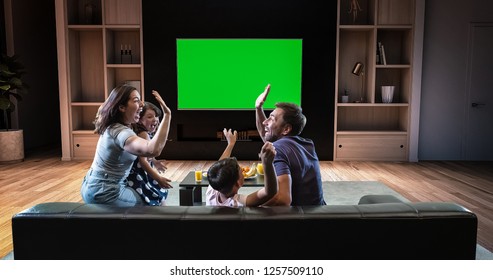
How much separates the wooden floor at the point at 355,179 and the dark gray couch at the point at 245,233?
5.36 ft

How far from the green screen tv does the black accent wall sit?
0.10m

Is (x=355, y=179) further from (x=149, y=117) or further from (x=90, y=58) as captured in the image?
(x=90, y=58)

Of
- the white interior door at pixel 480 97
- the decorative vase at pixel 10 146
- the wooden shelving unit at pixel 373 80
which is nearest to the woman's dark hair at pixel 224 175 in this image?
the wooden shelving unit at pixel 373 80

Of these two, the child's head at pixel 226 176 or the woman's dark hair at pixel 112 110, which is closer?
the child's head at pixel 226 176

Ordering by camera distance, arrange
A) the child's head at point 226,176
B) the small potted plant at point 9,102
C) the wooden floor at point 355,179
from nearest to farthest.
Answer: the child's head at point 226,176 < the wooden floor at point 355,179 < the small potted plant at point 9,102

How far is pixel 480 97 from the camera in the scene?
6.74m

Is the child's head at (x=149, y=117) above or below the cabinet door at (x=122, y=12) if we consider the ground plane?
below

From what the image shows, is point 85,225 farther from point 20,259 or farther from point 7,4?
point 7,4

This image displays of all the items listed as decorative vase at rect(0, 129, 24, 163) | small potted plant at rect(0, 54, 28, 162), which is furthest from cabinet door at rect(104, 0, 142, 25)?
decorative vase at rect(0, 129, 24, 163)

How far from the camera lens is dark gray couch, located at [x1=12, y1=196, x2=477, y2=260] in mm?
1560

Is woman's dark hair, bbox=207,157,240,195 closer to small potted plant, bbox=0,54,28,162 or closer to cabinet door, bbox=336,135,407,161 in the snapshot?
cabinet door, bbox=336,135,407,161

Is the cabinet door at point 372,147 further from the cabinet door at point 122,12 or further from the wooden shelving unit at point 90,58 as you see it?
the cabinet door at point 122,12

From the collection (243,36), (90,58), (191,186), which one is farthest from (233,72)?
(191,186)

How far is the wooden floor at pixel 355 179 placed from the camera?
13.3 feet
